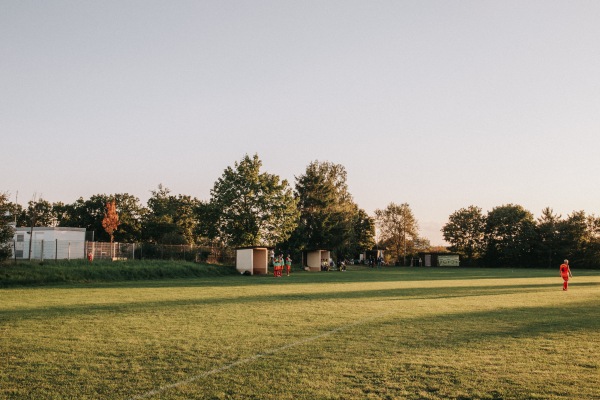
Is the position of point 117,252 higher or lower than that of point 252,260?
higher

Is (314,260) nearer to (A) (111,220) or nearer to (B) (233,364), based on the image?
(A) (111,220)

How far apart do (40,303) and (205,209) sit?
144 ft

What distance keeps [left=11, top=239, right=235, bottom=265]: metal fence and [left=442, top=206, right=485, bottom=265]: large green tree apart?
62.3 m

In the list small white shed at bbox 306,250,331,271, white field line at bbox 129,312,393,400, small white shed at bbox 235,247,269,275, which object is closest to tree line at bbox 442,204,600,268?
small white shed at bbox 306,250,331,271

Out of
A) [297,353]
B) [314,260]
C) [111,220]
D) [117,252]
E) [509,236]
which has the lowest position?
[297,353]

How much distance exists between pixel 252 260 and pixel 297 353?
3753 centimetres

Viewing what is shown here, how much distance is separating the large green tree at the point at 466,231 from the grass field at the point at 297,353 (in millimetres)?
89214

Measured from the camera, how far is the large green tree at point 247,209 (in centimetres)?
6094

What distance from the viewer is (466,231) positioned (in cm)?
10325

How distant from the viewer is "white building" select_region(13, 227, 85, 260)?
38909 millimetres

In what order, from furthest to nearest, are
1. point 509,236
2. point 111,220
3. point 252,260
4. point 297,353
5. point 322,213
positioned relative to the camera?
point 509,236 → point 111,220 → point 322,213 → point 252,260 → point 297,353

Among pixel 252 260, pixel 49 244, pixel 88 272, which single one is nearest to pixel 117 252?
pixel 49 244

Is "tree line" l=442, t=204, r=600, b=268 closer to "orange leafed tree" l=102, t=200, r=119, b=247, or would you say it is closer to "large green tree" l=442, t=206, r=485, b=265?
"large green tree" l=442, t=206, r=485, b=265

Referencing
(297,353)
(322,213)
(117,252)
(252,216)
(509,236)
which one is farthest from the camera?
(509,236)
